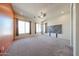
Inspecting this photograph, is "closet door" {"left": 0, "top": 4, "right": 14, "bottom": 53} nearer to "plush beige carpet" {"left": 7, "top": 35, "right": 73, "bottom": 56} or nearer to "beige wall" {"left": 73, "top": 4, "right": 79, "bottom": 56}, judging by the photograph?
"plush beige carpet" {"left": 7, "top": 35, "right": 73, "bottom": 56}

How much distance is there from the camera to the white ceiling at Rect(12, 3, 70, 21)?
1.92 meters

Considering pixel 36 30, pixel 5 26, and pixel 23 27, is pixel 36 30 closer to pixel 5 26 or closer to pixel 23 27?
pixel 23 27

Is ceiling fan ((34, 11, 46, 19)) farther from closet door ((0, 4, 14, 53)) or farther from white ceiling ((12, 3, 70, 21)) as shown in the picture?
closet door ((0, 4, 14, 53))

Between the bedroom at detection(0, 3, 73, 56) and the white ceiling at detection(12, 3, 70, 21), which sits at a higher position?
the white ceiling at detection(12, 3, 70, 21)

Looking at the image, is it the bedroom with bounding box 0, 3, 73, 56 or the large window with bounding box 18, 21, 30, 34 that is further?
the large window with bounding box 18, 21, 30, 34

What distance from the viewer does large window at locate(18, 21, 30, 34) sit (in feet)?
→ 6.57

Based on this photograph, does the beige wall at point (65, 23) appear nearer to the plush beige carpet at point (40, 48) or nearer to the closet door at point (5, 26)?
the plush beige carpet at point (40, 48)

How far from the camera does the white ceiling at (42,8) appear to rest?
1919 millimetres

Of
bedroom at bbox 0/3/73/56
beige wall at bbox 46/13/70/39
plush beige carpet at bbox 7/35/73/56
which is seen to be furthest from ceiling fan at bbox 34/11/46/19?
plush beige carpet at bbox 7/35/73/56

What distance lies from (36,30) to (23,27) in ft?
0.84

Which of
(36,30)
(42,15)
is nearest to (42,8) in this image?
(42,15)

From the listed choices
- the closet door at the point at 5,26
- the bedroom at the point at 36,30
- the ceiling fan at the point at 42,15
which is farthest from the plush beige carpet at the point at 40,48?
the ceiling fan at the point at 42,15

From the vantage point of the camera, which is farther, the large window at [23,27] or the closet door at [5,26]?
the large window at [23,27]

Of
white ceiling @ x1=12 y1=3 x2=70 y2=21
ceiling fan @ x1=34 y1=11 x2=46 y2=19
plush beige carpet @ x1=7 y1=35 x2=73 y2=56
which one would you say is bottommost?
plush beige carpet @ x1=7 y1=35 x2=73 y2=56
